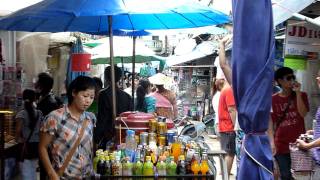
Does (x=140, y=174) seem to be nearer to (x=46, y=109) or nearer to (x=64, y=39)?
(x=46, y=109)

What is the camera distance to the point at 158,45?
1211 inches

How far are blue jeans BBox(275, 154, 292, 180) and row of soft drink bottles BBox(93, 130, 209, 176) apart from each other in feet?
7.34

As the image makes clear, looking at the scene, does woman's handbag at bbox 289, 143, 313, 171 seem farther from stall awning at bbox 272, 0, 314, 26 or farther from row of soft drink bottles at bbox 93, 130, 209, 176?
row of soft drink bottles at bbox 93, 130, 209, 176

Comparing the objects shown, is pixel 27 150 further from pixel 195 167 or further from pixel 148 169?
pixel 195 167

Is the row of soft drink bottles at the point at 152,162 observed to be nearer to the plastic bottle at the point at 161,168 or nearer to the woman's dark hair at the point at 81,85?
the plastic bottle at the point at 161,168

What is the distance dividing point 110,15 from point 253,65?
2.18m

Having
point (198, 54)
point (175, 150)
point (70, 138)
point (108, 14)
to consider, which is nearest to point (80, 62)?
point (70, 138)

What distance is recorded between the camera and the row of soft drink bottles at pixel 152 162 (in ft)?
12.3

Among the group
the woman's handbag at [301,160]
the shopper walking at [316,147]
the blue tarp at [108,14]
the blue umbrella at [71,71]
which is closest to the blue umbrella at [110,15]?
the blue tarp at [108,14]

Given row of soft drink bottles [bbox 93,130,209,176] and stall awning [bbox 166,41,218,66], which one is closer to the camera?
row of soft drink bottles [bbox 93,130,209,176]

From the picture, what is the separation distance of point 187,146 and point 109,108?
2.33 m

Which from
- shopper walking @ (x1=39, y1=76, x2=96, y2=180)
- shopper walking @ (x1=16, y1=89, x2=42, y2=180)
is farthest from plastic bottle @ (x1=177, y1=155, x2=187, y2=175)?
shopper walking @ (x1=16, y1=89, x2=42, y2=180)

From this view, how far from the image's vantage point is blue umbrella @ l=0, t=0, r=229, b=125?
165 inches

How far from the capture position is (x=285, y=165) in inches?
237
